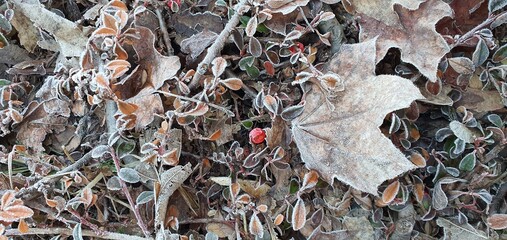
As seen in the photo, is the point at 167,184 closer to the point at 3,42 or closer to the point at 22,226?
the point at 22,226

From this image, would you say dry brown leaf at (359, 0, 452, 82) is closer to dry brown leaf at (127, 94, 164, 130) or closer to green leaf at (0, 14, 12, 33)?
dry brown leaf at (127, 94, 164, 130)

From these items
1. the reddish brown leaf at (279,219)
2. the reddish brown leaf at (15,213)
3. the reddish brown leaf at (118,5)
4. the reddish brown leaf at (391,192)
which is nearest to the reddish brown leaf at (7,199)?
the reddish brown leaf at (15,213)

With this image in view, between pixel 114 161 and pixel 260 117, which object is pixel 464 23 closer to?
pixel 260 117

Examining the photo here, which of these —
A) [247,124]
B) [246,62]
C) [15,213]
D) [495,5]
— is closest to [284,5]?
[246,62]

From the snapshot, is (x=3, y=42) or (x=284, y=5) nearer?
(x=284, y=5)

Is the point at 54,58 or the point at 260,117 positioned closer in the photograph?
the point at 260,117

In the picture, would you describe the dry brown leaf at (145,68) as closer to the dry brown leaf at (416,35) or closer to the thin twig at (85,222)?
the thin twig at (85,222)

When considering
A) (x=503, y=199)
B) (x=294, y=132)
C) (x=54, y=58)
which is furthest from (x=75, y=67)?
(x=503, y=199)
